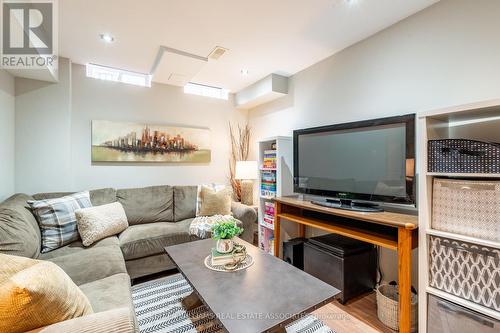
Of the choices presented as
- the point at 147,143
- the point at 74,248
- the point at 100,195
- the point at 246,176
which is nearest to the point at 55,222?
the point at 74,248

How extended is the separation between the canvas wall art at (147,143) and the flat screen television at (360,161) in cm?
162

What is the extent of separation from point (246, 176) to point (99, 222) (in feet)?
6.01

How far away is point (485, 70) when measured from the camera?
154cm

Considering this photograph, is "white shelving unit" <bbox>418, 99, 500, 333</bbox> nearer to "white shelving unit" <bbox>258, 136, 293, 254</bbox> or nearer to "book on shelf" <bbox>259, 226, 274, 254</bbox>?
"white shelving unit" <bbox>258, 136, 293, 254</bbox>

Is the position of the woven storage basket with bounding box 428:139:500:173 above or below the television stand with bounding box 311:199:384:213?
above

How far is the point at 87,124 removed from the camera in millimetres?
2875

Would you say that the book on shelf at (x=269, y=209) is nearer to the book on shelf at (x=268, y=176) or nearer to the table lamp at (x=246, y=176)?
the book on shelf at (x=268, y=176)

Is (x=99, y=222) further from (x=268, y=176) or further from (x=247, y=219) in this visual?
(x=268, y=176)

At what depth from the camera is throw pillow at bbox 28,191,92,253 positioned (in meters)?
1.99

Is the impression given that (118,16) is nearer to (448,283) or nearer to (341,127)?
(341,127)

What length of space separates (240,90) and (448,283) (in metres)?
3.31

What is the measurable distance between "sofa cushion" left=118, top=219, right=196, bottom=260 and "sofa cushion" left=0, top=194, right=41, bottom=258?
63 centimetres

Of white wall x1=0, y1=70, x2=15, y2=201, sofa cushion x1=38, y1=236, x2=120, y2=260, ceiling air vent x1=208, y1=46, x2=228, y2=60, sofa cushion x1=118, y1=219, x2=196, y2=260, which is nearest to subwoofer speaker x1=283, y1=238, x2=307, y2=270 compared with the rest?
sofa cushion x1=118, y1=219, x2=196, y2=260

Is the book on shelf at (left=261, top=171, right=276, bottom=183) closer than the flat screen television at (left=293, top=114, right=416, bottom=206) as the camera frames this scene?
No
